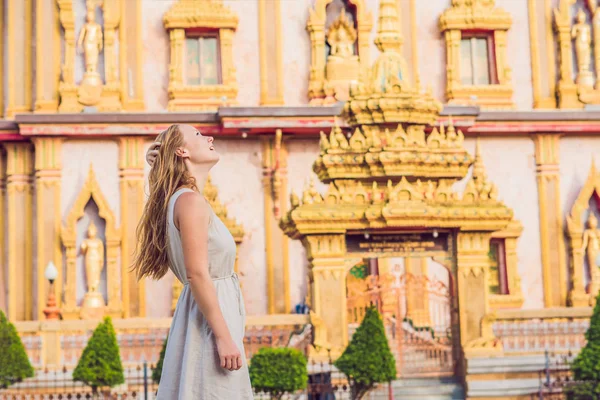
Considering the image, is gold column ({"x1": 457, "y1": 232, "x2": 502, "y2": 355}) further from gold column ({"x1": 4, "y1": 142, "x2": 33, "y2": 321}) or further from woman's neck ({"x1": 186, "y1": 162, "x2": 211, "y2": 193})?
woman's neck ({"x1": 186, "y1": 162, "x2": 211, "y2": 193})

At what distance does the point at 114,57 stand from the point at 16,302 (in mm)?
5203

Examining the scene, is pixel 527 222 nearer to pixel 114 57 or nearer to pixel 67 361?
pixel 114 57

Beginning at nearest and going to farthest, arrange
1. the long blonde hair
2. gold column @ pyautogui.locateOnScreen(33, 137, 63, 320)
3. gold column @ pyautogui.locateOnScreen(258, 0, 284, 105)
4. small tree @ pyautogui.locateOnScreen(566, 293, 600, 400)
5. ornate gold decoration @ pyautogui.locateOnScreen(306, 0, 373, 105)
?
the long blonde hair → small tree @ pyautogui.locateOnScreen(566, 293, 600, 400) → gold column @ pyautogui.locateOnScreen(33, 137, 63, 320) → ornate gold decoration @ pyautogui.locateOnScreen(306, 0, 373, 105) → gold column @ pyautogui.locateOnScreen(258, 0, 284, 105)

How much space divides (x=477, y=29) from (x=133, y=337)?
1131cm

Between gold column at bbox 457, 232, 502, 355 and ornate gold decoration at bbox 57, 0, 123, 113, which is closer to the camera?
gold column at bbox 457, 232, 502, 355

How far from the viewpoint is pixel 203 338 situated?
568cm

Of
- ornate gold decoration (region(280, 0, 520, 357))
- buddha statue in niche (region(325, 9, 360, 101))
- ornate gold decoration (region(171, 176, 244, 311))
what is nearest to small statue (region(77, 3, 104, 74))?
ornate gold decoration (region(171, 176, 244, 311))

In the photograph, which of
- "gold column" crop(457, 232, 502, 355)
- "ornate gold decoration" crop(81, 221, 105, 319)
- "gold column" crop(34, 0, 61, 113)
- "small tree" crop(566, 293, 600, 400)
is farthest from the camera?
"gold column" crop(34, 0, 61, 113)

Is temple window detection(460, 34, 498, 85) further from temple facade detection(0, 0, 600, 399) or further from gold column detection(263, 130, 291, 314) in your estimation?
gold column detection(263, 130, 291, 314)

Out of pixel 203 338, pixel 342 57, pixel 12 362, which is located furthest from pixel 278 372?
pixel 342 57

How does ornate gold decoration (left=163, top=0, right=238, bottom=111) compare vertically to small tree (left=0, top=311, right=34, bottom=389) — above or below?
above

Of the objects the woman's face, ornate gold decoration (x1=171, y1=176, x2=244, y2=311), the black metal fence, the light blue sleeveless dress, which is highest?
ornate gold decoration (x1=171, y1=176, x2=244, y2=311)

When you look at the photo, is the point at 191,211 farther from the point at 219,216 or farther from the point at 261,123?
the point at 261,123

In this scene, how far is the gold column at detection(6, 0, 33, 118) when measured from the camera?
2433cm
